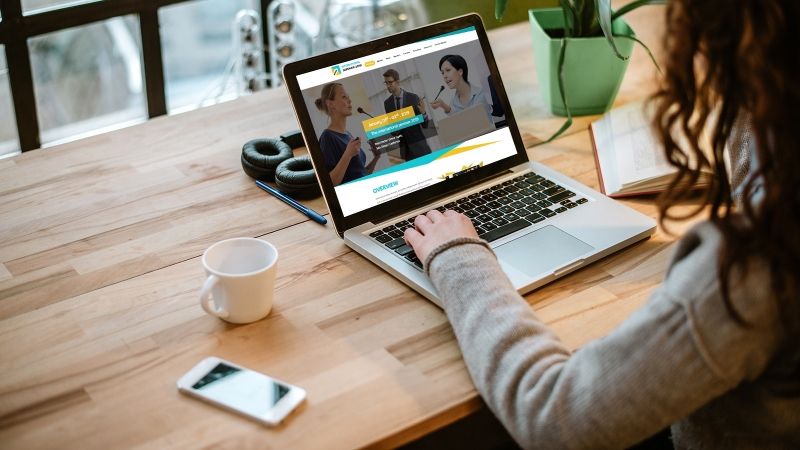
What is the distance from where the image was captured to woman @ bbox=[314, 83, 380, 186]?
1244 millimetres

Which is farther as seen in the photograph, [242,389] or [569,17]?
[569,17]

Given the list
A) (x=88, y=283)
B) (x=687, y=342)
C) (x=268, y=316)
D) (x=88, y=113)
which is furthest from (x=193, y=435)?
(x=88, y=113)

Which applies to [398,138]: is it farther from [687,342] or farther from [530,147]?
[687,342]

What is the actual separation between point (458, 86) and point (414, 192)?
19cm

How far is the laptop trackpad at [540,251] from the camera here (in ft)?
3.83

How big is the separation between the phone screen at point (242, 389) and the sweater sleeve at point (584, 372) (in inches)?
8.7

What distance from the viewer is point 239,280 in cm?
104

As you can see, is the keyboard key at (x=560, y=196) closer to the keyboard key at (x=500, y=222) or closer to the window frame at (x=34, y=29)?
the keyboard key at (x=500, y=222)

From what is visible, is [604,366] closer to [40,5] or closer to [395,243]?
[395,243]

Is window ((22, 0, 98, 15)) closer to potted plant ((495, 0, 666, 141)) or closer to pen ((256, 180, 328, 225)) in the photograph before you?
pen ((256, 180, 328, 225))

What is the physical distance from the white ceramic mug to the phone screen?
0.09 metres

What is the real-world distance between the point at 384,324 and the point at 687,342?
407 millimetres

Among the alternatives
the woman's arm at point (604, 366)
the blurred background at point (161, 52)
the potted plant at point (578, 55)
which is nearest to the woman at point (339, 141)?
the woman's arm at point (604, 366)

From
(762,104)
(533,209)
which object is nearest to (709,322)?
(762,104)
